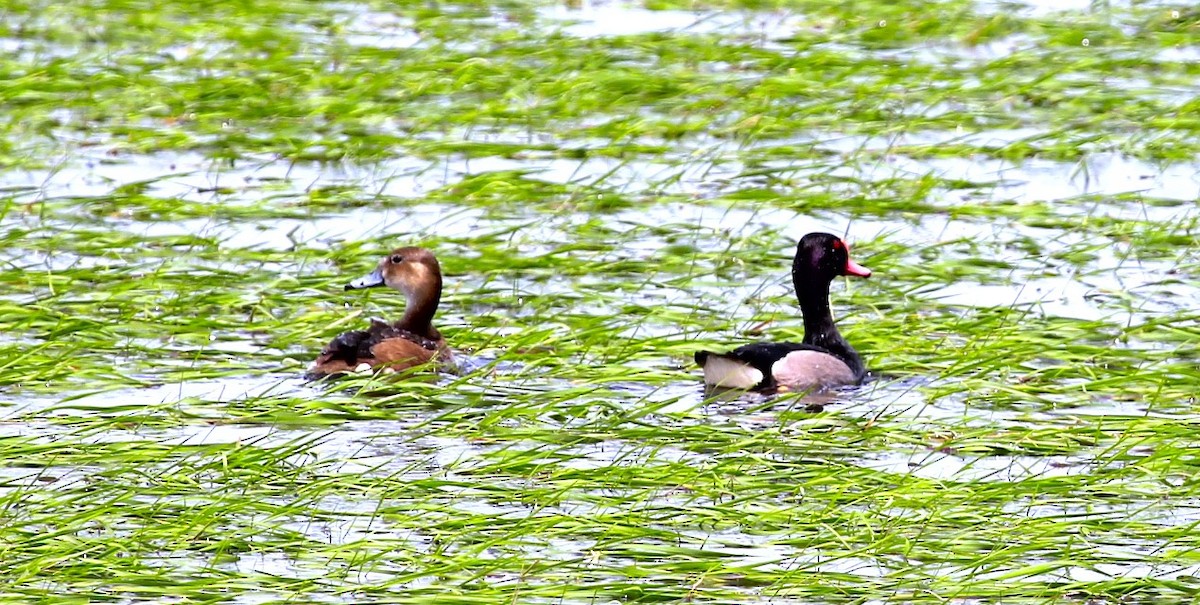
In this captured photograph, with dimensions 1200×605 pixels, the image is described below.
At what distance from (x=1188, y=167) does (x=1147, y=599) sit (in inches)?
303

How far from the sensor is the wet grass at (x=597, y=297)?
7.44 metres

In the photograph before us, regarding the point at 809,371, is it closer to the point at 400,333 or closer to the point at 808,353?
the point at 808,353

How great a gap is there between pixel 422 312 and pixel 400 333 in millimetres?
391

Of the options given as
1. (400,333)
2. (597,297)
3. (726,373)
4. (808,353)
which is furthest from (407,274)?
(808,353)

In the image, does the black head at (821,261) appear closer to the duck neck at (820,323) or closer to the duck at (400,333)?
the duck neck at (820,323)

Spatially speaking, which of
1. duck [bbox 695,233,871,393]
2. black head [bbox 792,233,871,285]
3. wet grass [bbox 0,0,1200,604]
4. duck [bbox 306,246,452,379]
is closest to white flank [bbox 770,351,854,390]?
duck [bbox 695,233,871,393]

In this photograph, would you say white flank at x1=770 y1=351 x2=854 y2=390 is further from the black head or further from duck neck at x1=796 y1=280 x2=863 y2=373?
the black head

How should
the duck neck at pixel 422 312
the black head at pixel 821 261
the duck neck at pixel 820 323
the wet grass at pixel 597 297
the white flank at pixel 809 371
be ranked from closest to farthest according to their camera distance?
the wet grass at pixel 597 297
the white flank at pixel 809 371
the duck neck at pixel 820 323
the duck neck at pixel 422 312
the black head at pixel 821 261

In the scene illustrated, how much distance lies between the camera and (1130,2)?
63.0 ft

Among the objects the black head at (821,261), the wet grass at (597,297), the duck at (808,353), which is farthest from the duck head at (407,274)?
the black head at (821,261)

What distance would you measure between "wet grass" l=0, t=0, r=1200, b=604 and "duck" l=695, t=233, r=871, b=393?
0.17m

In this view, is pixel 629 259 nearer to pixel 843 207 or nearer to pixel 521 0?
pixel 843 207

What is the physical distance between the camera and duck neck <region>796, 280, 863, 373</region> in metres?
10.4

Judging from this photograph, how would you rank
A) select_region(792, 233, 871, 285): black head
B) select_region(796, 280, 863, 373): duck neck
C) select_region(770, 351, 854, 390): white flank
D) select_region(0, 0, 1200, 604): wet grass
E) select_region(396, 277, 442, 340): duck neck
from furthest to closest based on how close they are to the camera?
1. select_region(792, 233, 871, 285): black head
2. select_region(396, 277, 442, 340): duck neck
3. select_region(796, 280, 863, 373): duck neck
4. select_region(770, 351, 854, 390): white flank
5. select_region(0, 0, 1200, 604): wet grass
